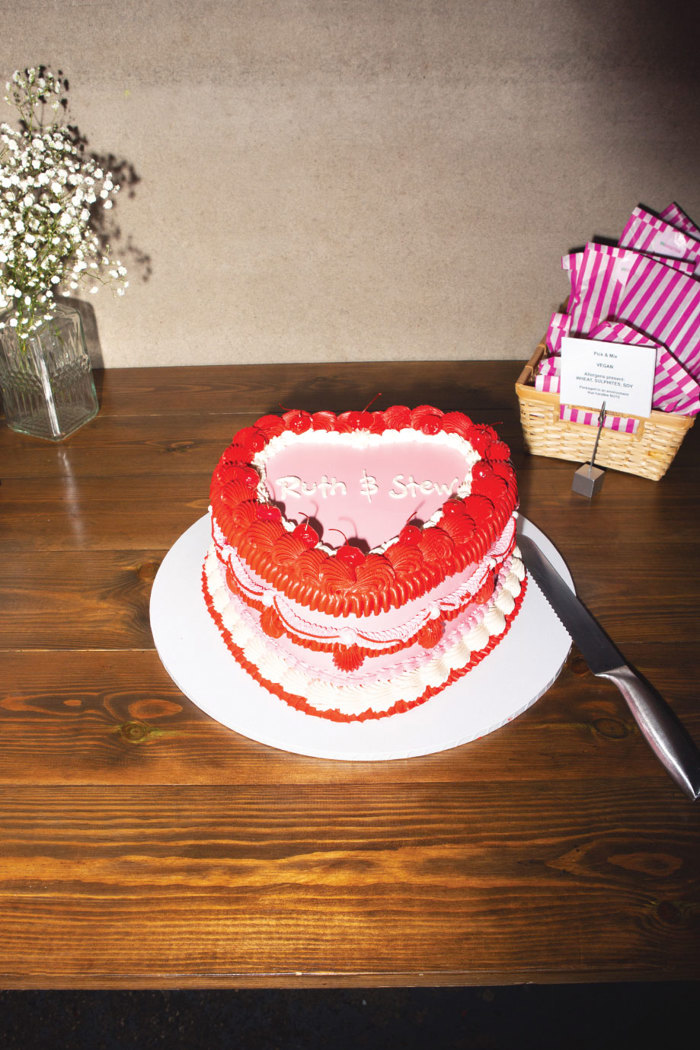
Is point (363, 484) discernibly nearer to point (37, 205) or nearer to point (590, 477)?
point (590, 477)

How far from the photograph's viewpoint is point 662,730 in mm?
964

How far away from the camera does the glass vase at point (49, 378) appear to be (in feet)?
4.91

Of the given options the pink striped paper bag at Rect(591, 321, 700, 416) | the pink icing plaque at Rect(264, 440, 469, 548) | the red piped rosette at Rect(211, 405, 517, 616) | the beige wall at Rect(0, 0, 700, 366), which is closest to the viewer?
the red piped rosette at Rect(211, 405, 517, 616)

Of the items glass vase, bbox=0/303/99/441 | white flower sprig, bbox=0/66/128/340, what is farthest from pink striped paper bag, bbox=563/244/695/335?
glass vase, bbox=0/303/99/441

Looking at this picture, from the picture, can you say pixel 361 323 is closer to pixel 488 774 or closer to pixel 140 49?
pixel 140 49

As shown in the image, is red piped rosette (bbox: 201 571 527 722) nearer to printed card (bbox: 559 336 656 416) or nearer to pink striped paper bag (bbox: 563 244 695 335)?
printed card (bbox: 559 336 656 416)

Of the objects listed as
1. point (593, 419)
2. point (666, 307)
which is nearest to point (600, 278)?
point (666, 307)

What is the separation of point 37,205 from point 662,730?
4.21 feet

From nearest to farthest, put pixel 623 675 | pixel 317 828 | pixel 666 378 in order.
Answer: pixel 317 828 < pixel 623 675 < pixel 666 378

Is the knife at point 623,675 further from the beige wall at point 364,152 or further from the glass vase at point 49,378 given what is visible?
the glass vase at point 49,378

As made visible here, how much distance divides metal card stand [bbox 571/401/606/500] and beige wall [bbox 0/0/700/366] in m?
0.46

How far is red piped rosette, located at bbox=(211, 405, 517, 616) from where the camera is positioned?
3.04 ft

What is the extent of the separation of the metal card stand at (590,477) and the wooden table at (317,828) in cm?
14

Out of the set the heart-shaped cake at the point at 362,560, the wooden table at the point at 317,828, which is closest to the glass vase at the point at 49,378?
the wooden table at the point at 317,828
